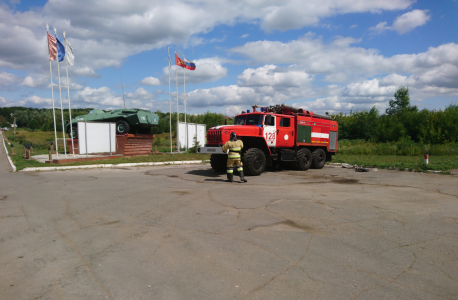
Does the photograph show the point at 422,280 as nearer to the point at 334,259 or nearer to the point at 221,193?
the point at 334,259

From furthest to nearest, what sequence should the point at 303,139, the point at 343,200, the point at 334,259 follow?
the point at 303,139 < the point at 343,200 < the point at 334,259

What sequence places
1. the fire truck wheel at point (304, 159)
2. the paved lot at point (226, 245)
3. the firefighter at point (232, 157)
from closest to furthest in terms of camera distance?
1. the paved lot at point (226, 245)
2. the firefighter at point (232, 157)
3. the fire truck wheel at point (304, 159)

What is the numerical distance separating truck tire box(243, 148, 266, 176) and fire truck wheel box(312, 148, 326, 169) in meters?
4.35

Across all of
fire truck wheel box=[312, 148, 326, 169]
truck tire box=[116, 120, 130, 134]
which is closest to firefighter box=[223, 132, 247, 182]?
fire truck wheel box=[312, 148, 326, 169]

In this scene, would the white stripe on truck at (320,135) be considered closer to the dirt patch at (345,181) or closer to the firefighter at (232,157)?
the dirt patch at (345,181)

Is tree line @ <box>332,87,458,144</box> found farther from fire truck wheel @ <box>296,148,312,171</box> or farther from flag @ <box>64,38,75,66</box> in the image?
flag @ <box>64,38,75,66</box>

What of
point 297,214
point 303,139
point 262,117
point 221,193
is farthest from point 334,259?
point 303,139

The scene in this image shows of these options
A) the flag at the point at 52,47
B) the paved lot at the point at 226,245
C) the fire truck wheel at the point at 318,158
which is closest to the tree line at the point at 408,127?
the fire truck wheel at the point at 318,158

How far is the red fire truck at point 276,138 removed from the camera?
12.2m

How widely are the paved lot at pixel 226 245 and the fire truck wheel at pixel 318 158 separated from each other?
7.14 m

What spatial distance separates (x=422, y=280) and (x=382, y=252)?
32.9 inches

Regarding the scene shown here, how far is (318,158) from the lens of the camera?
16172mm

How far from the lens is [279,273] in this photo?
12.1 ft

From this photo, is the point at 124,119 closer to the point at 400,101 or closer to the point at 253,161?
the point at 253,161
